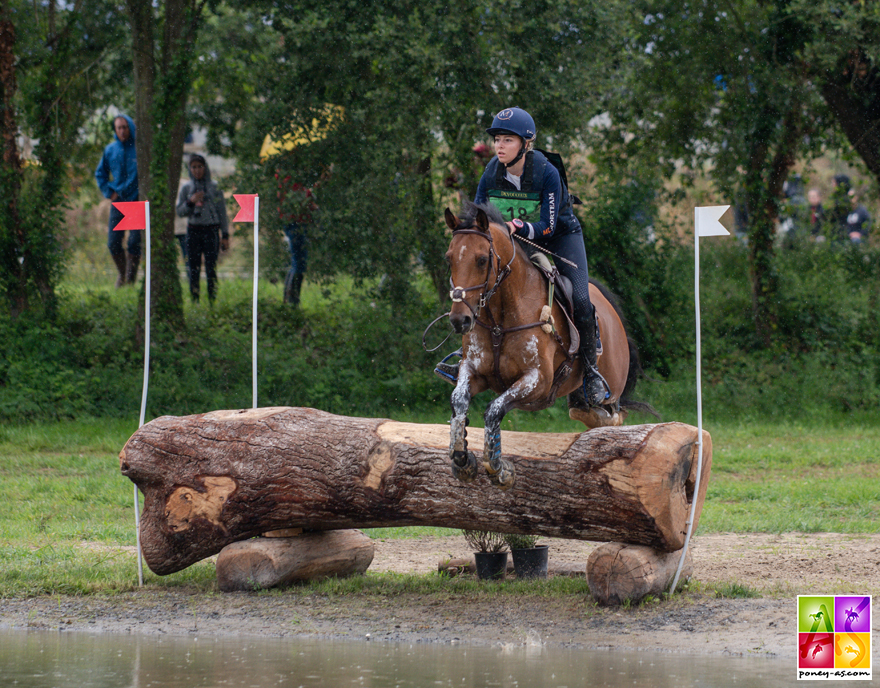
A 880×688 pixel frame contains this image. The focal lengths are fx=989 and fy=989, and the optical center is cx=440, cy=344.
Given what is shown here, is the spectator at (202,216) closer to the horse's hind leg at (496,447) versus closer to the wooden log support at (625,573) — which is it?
the horse's hind leg at (496,447)

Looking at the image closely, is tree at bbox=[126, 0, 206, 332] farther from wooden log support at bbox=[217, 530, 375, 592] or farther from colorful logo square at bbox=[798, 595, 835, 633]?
colorful logo square at bbox=[798, 595, 835, 633]

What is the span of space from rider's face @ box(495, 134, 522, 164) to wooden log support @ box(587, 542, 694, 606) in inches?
96.0

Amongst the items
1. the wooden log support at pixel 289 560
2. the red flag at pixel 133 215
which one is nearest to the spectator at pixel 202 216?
the red flag at pixel 133 215

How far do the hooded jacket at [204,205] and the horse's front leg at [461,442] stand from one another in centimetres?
865

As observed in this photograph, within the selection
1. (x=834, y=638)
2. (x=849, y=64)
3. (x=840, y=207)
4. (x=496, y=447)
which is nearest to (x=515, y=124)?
(x=496, y=447)

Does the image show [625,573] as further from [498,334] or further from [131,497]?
[131,497]

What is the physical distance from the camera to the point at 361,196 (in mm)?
12281

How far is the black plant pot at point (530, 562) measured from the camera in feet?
21.8

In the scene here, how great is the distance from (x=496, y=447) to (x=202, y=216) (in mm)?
8987

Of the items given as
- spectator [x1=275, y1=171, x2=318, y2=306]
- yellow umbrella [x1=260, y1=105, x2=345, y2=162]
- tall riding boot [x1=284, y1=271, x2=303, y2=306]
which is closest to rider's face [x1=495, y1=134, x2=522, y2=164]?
spectator [x1=275, y1=171, x2=318, y2=306]

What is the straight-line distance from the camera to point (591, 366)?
654 cm

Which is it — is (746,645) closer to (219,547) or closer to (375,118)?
(219,547)

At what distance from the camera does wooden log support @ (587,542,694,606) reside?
573cm

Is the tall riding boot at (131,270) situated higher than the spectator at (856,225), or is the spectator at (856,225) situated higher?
the spectator at (856,225)
